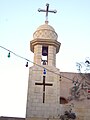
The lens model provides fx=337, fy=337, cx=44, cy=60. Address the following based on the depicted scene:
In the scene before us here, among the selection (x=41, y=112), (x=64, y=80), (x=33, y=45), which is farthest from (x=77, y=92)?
(x=33, y=45)

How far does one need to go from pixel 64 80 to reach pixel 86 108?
3.00 m

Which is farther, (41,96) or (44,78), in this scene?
(44,78)

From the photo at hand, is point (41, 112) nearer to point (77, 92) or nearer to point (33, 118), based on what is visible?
point (33, 118)

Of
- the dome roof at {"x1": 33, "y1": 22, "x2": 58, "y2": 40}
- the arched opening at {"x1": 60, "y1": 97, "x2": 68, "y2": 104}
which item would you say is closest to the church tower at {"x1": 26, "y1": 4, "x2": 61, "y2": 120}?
the dome roof at {"x1": 33, "y1": 22, "x2": 58, "y2": 40}

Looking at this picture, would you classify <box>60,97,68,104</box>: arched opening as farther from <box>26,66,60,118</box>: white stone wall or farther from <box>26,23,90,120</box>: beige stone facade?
<box>26,66,60,118</box>: white stone wall

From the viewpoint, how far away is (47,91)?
87.6ft

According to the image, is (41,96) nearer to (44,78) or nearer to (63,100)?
(44,78)

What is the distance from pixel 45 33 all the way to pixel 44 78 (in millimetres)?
3992

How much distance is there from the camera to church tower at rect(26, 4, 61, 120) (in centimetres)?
2580

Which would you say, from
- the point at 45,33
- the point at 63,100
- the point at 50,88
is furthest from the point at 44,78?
the point at 45,33

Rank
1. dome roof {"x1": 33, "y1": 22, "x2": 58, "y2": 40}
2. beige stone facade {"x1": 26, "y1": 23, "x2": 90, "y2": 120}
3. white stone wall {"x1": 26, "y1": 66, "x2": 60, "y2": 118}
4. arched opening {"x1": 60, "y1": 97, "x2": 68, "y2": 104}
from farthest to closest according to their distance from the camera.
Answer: dome roof {"x1": 33, "y1": 22, "x2": 58, "y2": 40} → arched opening {"x1": 60, "y1": 97, "x2": 68, "y2": 104} → beige stone facade {"x1": 26, "y1": 23, "x2": 90, "y2": 120} → white stone wall {"x1": 26, "y1": 66, "x2": 60, "y2": 118}

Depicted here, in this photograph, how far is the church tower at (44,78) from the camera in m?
25.8

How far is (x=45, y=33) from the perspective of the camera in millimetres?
28578

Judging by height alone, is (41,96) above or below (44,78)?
below
